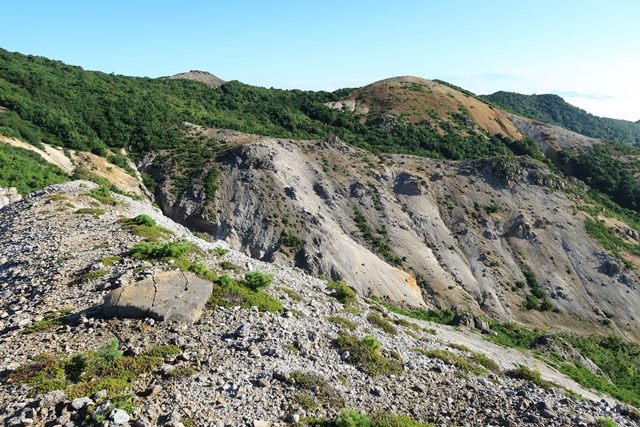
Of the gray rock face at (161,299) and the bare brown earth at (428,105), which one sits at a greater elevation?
the bare brown earth at (428,105)

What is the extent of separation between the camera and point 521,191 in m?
76.4

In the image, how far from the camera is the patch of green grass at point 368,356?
16234 mm

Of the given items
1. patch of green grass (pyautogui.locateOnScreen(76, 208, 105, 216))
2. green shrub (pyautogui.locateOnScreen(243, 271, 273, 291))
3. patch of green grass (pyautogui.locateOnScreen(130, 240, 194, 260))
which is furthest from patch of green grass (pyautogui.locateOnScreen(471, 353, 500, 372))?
patch of green grass (pyautogui.locateOnScreen(76, 208, 105, 216))

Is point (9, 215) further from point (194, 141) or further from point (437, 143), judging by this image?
point (437, 143)

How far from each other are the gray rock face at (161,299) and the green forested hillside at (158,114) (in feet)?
170

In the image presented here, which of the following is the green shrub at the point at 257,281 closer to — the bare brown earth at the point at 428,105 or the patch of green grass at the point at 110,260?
the patch of green grass at the point at 110,260

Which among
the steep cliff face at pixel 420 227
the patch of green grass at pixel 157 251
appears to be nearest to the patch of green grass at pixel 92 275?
the patch of green grass at pixel 157 251

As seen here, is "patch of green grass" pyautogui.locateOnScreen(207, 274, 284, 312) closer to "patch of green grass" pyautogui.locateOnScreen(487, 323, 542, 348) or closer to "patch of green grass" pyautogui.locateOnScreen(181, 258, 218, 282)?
"patch of green grass" pyautogui.locateOnScreen(181, 258, 218, 282)

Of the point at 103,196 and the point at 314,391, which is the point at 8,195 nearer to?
the point at 103,196

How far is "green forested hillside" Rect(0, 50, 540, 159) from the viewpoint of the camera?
6738 centimetres

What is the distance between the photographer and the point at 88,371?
40.5ft

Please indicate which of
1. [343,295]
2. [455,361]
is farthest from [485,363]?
[343,295]

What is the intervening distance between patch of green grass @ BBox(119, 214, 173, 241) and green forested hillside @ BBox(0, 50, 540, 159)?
42.1 metres

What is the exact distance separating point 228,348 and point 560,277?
197 feet
